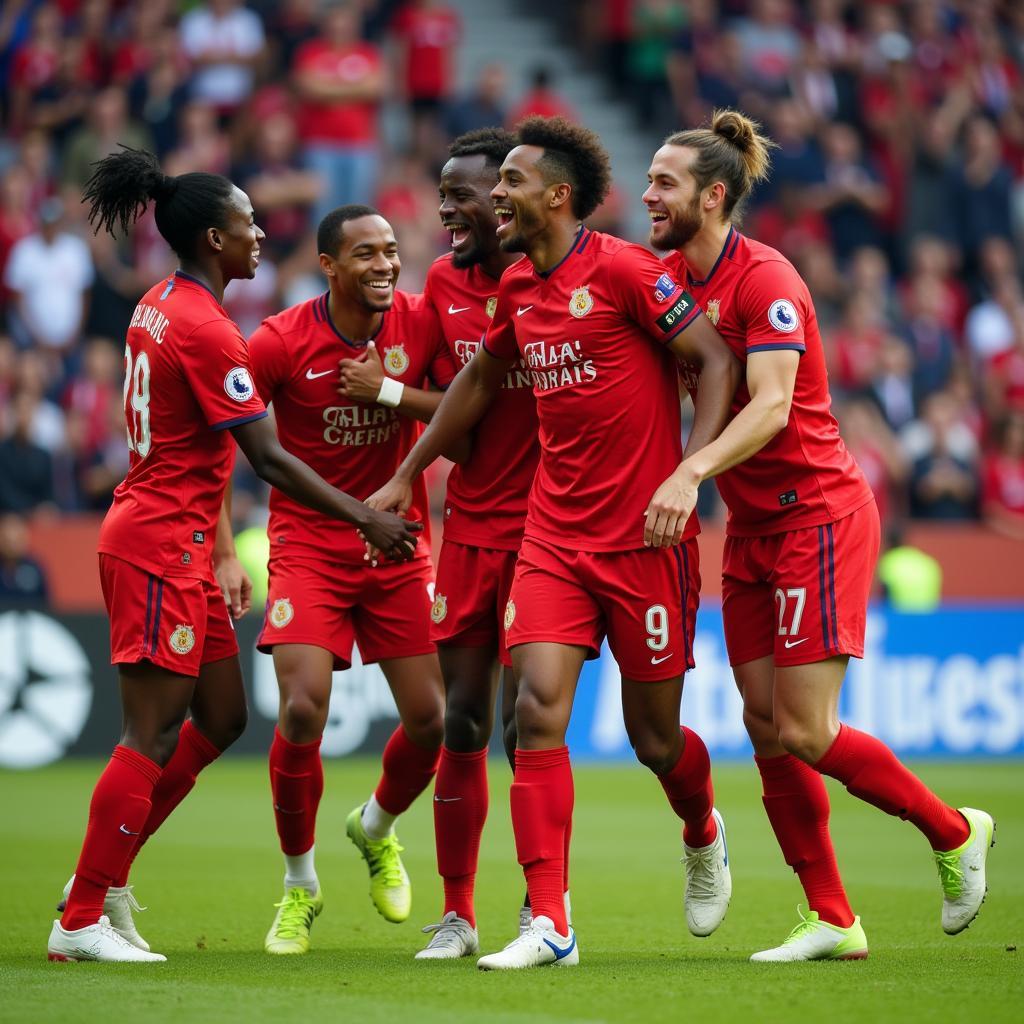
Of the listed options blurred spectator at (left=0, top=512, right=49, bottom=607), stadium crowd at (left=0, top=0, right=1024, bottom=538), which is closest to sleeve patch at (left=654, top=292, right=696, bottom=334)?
blurred spectator at (left=0, top=512, right=49, bottom=607)

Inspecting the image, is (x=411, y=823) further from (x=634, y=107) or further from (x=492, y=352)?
(x=634, y=107)

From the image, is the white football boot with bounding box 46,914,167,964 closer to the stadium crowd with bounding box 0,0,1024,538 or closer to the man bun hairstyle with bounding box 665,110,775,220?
the man bun hairstyle with bounding box 665,110,775,220

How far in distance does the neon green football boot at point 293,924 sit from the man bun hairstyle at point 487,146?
287 centimetres

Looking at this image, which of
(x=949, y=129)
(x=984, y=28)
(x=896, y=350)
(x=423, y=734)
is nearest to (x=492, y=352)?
(x=423, y=734)

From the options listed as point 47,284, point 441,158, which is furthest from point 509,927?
point 441,158

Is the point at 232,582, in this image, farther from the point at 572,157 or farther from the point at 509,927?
the point at 572,157

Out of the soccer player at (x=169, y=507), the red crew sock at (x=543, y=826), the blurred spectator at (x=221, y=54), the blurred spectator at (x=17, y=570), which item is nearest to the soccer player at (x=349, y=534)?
the soccer player at (x=169, y=507)

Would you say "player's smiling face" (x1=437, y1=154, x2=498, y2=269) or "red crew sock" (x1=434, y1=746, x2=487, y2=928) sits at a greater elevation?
"player's smiling face" (x1=437, y1=154, x2=498, y2=269)

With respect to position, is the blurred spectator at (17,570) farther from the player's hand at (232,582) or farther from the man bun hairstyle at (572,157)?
the man bun hairstyle at (572,157)

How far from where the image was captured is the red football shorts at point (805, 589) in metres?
6.36

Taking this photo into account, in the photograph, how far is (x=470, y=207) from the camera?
7.12 metres

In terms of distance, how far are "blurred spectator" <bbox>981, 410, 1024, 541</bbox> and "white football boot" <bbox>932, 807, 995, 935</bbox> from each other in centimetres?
1049

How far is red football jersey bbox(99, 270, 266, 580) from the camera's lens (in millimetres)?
6594

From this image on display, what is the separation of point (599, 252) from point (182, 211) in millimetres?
1541
